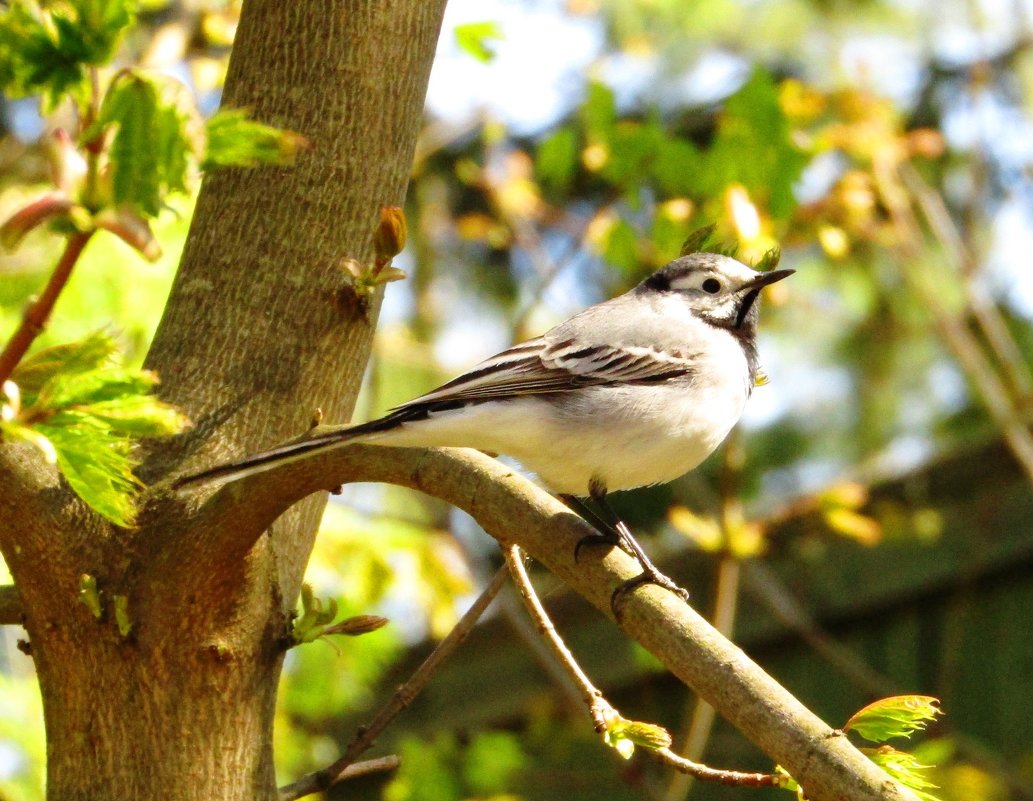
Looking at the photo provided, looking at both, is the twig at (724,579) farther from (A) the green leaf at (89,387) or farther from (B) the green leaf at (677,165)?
(A) the green leaf at (89,387)

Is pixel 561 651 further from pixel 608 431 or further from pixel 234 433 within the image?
pixel 608 431

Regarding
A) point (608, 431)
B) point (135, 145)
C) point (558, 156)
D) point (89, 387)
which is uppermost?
point (558, 156)

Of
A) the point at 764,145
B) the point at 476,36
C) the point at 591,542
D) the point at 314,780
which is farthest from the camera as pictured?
the point at 764,145

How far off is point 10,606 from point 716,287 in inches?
70.0

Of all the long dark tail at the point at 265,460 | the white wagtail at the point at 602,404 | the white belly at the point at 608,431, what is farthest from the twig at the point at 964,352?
the long dark tail at the point at 265,460

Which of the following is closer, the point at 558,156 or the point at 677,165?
the point at 677,165

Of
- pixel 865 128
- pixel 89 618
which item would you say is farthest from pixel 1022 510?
pixel 89 618

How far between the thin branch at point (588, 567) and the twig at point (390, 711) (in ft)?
0.63

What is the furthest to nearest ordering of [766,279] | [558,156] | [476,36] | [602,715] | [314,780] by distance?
[558,156] < [766,279] < [476,36] < [314,780] < [602,715]

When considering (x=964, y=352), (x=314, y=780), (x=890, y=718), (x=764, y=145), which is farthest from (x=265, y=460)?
(x=964, y=352)

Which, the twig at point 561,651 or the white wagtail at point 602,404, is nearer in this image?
the twig at point 561,651

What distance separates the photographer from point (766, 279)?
8.65 feet

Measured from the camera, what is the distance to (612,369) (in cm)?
256

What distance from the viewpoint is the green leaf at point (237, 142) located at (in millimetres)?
990
